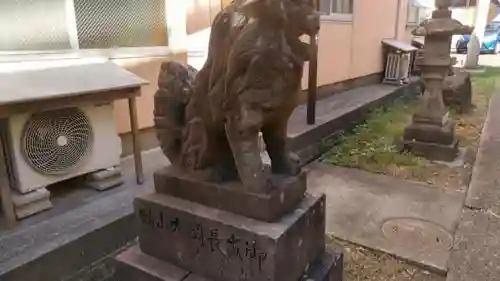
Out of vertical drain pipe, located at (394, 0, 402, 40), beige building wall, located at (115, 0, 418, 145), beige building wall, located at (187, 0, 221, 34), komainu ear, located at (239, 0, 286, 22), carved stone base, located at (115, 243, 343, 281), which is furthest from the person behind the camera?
vertical drain pipe, located at (394, 0, 402, 40)

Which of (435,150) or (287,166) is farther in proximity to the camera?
(435,150)

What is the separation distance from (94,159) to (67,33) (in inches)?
44.9

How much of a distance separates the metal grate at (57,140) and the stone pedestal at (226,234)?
3.67 feet

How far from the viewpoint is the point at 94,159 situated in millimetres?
3006

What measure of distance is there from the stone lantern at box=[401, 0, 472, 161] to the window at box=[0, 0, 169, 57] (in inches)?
124

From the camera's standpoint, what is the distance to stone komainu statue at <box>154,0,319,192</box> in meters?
1.50

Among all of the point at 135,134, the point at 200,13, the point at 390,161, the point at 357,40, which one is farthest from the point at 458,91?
the point at 135,134

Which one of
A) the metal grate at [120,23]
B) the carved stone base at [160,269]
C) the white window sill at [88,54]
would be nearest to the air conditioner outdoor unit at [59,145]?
the white window sill at [88,54]

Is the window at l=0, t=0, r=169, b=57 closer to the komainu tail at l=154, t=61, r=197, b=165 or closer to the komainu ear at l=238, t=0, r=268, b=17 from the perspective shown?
the komainu tail at l=154, t=61, r=197, b=165

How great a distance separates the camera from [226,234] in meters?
1.70

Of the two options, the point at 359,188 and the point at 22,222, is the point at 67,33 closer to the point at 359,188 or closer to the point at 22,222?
the point at 22,222

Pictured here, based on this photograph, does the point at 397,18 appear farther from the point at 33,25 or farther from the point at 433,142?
the point at 33,25

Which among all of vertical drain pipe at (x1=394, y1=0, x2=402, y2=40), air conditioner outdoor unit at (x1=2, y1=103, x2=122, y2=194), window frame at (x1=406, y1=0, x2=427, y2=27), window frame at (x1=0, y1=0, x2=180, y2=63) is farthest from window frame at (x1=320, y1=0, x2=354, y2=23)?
air conditioner outdoor unit at (x1=2, y1=103, x2=122, y2=194)

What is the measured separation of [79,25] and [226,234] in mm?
2579
